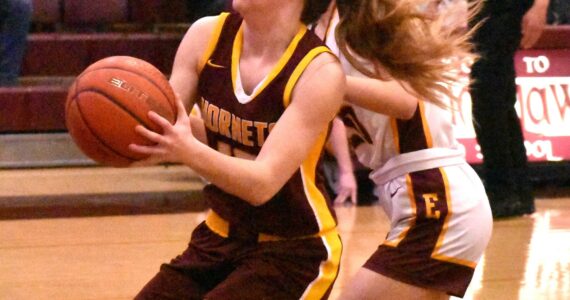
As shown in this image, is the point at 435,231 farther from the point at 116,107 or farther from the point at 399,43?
the point at 116,107

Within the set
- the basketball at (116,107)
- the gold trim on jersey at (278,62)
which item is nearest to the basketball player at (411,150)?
the gold trim on jersey at (278,62)

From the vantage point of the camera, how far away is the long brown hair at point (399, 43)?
2504 mm

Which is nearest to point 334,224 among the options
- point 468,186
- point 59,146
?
point 468,186

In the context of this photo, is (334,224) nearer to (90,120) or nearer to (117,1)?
(90,120)

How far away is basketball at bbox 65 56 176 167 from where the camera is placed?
83.0 inches

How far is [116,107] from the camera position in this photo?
2123mm

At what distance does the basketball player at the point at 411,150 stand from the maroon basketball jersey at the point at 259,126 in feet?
0.57

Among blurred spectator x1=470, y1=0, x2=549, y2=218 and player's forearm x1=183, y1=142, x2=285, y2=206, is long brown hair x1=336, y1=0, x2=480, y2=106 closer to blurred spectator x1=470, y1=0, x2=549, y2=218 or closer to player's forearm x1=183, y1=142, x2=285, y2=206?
player's forearm x1=183, y1=142, x2=285, y2=206

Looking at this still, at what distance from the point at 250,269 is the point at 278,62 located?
46 centimetres

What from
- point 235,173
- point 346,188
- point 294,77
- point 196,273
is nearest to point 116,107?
point 235,173

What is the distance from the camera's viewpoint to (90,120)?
216 centimetres

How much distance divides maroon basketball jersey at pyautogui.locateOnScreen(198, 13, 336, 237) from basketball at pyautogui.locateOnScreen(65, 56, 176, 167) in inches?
9.2

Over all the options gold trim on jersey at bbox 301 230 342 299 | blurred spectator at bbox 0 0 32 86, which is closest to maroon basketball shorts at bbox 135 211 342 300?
gold trim on jersey at bbox 301 230 342 299

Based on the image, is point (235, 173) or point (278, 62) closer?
point (235, 173)
